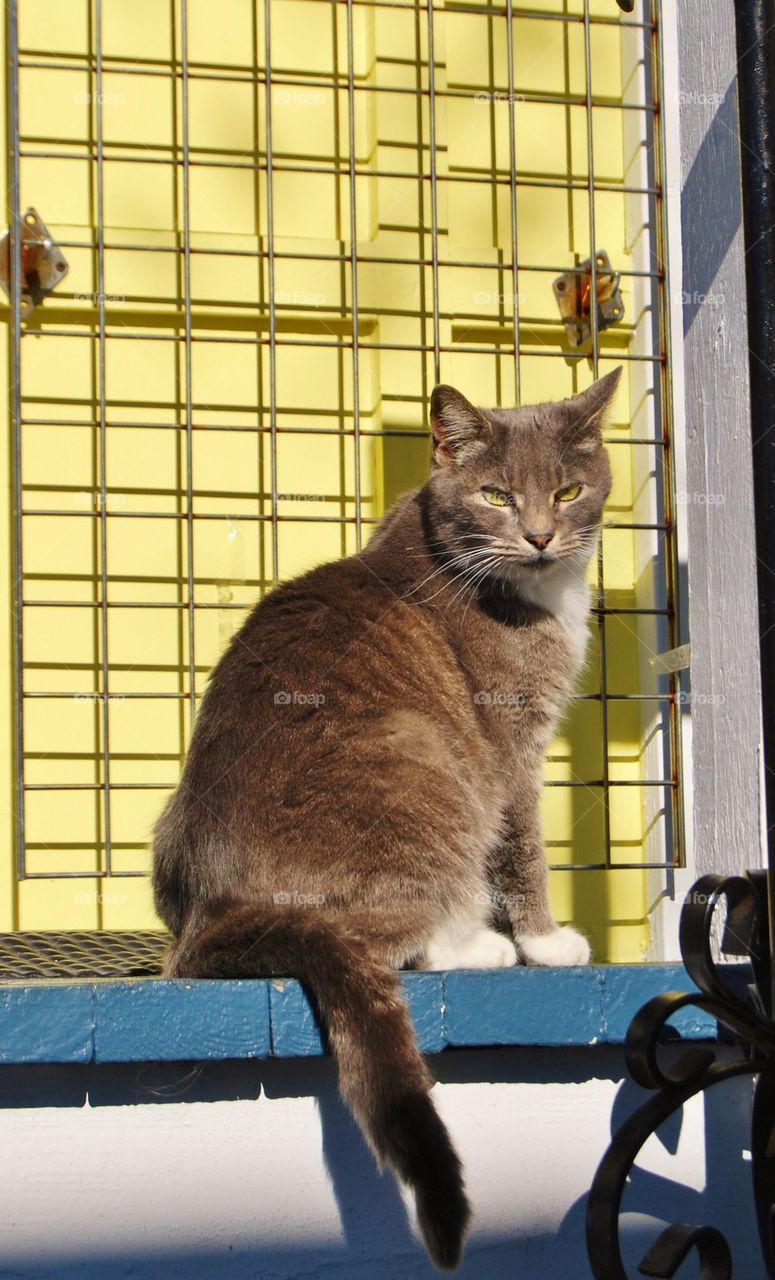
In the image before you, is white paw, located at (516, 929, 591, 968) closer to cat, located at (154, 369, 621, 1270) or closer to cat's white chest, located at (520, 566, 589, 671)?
cat, located at (154, 369, 621, 1270)

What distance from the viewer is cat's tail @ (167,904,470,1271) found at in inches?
52.3

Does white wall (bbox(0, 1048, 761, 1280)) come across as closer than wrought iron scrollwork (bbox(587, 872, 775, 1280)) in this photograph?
No

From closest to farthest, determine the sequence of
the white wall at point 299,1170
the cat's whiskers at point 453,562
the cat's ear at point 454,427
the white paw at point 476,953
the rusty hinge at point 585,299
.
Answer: the white wall at point 299,1170
the white paw at point 476,953
the cat's whiskers at point 453,562
the cat's ear at point 454,427
the rusty hinge at point 585,299

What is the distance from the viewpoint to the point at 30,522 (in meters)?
3.51

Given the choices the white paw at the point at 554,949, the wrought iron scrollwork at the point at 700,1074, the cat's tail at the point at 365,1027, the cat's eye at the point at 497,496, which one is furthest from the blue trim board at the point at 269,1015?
the cat's eye at the point at 497,496

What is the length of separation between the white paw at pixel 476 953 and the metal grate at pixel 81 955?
1.42 feet

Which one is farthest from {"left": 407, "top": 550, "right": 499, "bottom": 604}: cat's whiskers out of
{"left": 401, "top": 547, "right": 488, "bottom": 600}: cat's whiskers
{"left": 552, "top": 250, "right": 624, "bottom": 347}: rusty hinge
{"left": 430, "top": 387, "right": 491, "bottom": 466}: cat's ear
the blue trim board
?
{"left": 552, "top": 250, "right": 624, "bottom": 347}: rusty hinge

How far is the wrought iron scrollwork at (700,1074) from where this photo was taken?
1.23m

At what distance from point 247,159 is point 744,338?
229 cm

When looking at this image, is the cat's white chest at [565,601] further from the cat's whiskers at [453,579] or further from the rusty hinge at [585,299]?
the rusty hinge at [585,299]

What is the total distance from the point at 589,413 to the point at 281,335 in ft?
4.37

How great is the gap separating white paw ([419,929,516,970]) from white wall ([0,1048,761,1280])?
0.99 ft

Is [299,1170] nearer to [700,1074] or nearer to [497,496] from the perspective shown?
[700,1074]

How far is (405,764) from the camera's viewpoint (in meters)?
1.95
